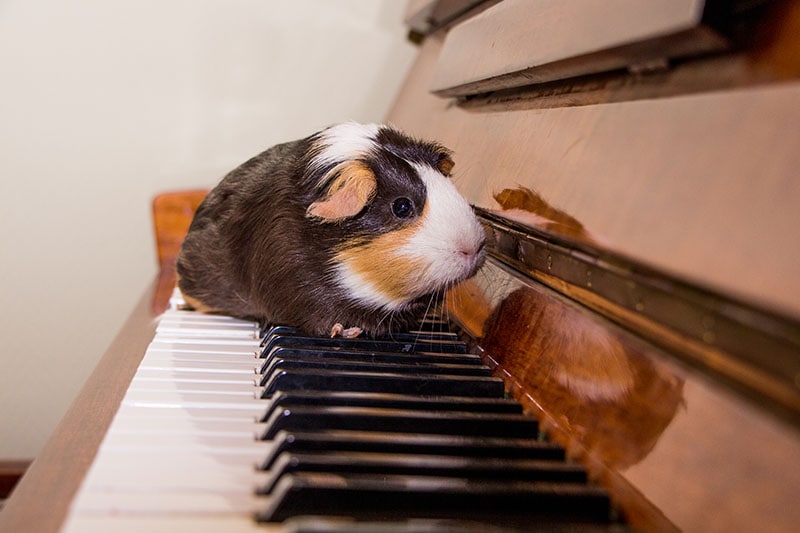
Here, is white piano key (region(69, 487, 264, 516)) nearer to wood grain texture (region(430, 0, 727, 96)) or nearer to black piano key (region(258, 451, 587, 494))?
black piano key (region(258, 451, 587, 494))

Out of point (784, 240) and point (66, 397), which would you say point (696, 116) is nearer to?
point (784, 240)

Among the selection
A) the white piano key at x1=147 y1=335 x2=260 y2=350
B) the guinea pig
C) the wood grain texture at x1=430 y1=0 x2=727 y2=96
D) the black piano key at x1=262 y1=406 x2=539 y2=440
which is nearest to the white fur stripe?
the guinea pig

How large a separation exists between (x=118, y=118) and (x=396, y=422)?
265 cm

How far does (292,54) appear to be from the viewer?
10.8 feet

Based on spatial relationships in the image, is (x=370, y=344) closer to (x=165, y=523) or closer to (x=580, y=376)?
(x=580, y=376)

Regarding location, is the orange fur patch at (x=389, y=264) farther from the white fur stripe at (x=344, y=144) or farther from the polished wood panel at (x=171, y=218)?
the polished wood panel at (x=171, y=218)

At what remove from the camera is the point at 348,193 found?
1589 millimetres

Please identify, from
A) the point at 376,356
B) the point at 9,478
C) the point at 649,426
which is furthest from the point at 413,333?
the point at 9,478

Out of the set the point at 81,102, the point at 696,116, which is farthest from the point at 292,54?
the point at 696,116

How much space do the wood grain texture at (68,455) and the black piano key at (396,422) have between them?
28 centimetres

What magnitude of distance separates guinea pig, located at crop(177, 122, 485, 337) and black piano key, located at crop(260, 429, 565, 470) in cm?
61

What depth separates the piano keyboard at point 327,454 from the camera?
847 mm

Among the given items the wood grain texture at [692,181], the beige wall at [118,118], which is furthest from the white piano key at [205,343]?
the beige wall at [118,118]

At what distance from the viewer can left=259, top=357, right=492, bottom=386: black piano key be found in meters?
1.38
